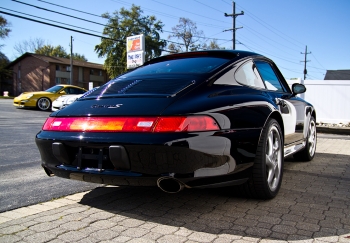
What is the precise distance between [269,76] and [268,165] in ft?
4.33

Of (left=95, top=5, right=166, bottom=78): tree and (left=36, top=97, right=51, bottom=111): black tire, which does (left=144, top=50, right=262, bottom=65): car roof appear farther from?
(left=95, top=5, right=166, bottom=78): tree

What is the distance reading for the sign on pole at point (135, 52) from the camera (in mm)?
17625

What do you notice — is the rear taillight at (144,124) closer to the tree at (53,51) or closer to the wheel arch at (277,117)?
the wheel arch at (277,117)

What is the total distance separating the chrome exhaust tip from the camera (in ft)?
7.27

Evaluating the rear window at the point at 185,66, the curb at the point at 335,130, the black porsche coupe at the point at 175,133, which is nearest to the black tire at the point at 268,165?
the black porsche coupe at the point at 175,133

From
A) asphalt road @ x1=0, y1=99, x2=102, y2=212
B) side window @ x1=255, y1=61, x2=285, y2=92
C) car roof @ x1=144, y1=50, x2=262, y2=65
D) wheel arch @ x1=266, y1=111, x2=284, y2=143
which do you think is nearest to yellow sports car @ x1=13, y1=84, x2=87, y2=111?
asphalt road @ x1=0, y1=99, x2=102, y2=212

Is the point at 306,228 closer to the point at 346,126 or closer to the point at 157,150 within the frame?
the point at 157,150

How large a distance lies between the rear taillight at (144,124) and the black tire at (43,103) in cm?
1504

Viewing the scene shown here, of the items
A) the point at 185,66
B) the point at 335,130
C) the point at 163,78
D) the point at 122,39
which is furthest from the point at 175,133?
the point at 122,39

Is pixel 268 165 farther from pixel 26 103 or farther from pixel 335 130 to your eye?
pixel 26 103

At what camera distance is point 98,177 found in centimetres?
238

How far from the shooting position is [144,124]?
88.5 inches

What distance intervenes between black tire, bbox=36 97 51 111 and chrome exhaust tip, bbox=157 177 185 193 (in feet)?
51.0

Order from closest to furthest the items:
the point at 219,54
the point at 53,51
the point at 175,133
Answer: the point at 175,133 → the point at 219,54 → the point at 53,51
